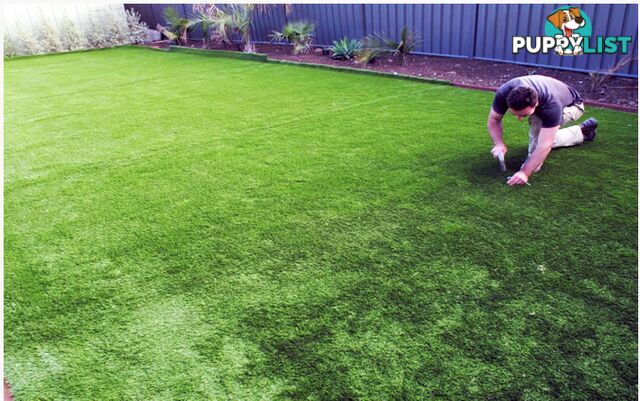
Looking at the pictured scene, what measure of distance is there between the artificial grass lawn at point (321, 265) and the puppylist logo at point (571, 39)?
66.3 inches

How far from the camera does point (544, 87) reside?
10.1 ft

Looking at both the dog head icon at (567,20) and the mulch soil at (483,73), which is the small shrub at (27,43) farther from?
the dog head icon at (567,20)

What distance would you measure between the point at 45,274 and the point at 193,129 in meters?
2.64

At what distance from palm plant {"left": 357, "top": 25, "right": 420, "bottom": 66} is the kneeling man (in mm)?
4069

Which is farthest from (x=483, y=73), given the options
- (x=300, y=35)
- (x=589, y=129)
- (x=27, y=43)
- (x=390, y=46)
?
(x=27, y=43)

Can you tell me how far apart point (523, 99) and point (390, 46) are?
5.15 metres

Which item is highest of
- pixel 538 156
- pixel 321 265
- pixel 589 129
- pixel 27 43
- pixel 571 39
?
pixel 27 43

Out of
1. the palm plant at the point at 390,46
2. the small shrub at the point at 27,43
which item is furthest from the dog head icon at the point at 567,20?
the small shrub at the point at 27,43

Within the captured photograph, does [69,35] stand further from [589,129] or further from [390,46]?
[589,129]

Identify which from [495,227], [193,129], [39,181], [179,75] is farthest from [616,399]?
[179,75]

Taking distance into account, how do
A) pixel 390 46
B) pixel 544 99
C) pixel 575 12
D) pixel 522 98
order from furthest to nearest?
1. pixel 390 46
2. pixel 575 12
3. pixel 544 99
4. pixel 522 98

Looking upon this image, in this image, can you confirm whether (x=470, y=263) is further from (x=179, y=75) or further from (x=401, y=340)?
(x=179, y=75)

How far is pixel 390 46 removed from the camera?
25.1 feet

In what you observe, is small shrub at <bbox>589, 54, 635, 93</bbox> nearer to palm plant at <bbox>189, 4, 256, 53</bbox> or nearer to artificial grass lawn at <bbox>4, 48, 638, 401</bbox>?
artificial grass lawn at <bbox>4, 48, 638, 401</bbox>
